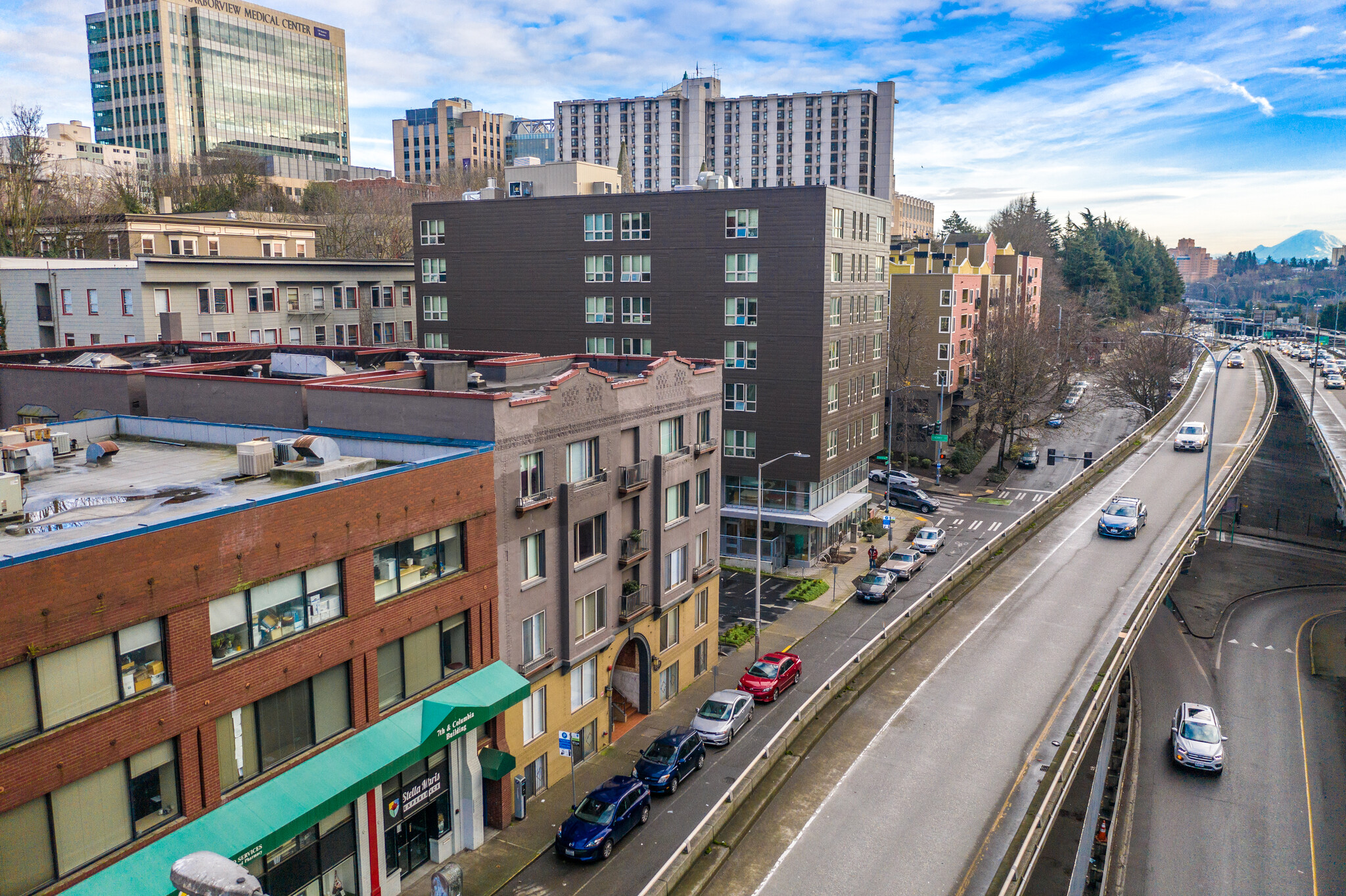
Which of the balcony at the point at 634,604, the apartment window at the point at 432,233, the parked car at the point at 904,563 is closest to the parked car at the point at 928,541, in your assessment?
the parked car at the point at 904,563

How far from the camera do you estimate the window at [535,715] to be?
30.8 meters

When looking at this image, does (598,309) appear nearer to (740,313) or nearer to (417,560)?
(740,313)

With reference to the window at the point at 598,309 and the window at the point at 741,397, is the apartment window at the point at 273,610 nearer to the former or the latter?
the window at the point at 741,397

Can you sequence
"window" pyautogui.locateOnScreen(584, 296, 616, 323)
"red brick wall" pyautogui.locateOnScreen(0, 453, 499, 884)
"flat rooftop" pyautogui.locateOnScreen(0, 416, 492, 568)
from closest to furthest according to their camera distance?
"red brick wall" pyautogui.locateOnScreen(0, 453, 499, 884)
"flat rooftop" pyautogui.locateOnScreen(0, 416, 492, 568)
"window" pyautogui.locateOnScreen(584, 296, 616, 323)

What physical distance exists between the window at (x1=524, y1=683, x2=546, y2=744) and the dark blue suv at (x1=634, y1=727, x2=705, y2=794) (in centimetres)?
382

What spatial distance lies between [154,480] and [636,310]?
127ft

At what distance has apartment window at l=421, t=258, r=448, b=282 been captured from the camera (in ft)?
221

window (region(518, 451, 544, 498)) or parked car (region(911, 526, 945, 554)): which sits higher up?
window (region(518, 451, 544, 498))

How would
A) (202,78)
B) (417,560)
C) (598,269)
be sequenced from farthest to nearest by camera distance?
(202,78) < (598,269) < (417,560)

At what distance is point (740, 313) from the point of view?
58750 millimetres

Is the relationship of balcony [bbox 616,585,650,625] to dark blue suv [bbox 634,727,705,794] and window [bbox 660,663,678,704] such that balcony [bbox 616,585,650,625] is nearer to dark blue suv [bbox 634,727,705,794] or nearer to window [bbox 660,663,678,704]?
window [bbox 660,663,678,704]

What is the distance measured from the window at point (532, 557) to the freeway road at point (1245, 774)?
2298 centimetres

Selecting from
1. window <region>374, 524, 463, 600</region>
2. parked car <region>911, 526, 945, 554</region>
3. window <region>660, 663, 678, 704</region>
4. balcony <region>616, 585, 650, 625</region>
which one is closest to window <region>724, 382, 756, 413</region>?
parked car <region>911, 526, 945, 554</region>

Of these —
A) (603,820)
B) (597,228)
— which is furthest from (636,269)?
(603,820)
